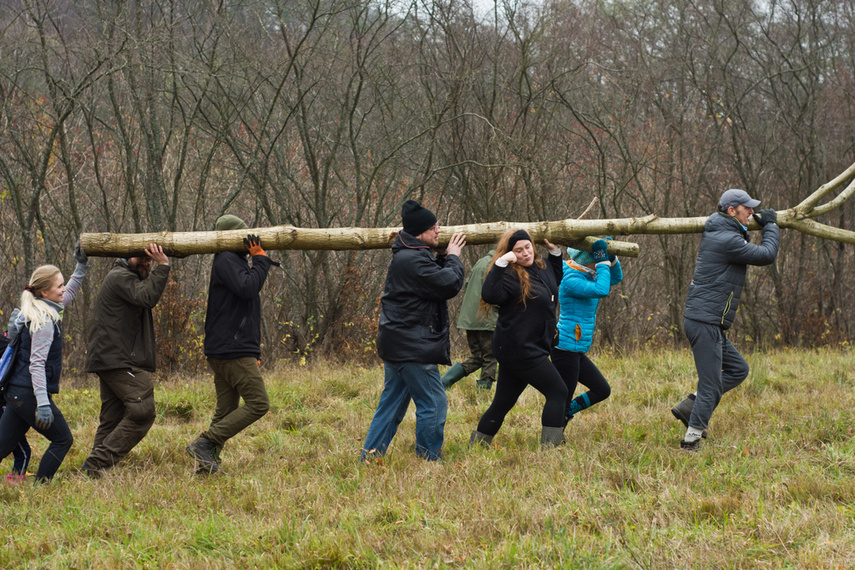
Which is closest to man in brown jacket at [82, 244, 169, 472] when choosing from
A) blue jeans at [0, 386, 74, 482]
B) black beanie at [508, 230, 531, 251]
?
blue jeans at [0, 386, 74, 482]

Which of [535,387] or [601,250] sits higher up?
[601,250]

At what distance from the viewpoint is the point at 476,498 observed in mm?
4449

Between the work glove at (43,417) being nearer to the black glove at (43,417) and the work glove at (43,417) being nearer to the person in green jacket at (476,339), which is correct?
the black glove at (43,417)

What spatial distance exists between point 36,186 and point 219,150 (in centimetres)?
302

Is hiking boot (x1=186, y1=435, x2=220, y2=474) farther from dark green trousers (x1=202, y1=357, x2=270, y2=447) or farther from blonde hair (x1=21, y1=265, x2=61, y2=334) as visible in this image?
blonde hair (x1=21, y1=265, x2=61, y2=334)

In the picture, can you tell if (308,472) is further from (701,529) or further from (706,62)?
(706,62)

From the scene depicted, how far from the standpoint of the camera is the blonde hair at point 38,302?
16.7 feet

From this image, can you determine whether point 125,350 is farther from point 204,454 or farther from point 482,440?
point 482,440

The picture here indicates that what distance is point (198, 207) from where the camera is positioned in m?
11.3

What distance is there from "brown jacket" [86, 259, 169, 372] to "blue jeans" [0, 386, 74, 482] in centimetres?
44

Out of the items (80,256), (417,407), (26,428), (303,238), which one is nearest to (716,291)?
(417,407)

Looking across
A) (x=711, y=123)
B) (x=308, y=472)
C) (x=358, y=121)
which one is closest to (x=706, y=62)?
(x=711, y=123)

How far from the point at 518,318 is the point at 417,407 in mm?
993

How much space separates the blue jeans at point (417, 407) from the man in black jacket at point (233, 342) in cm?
87
